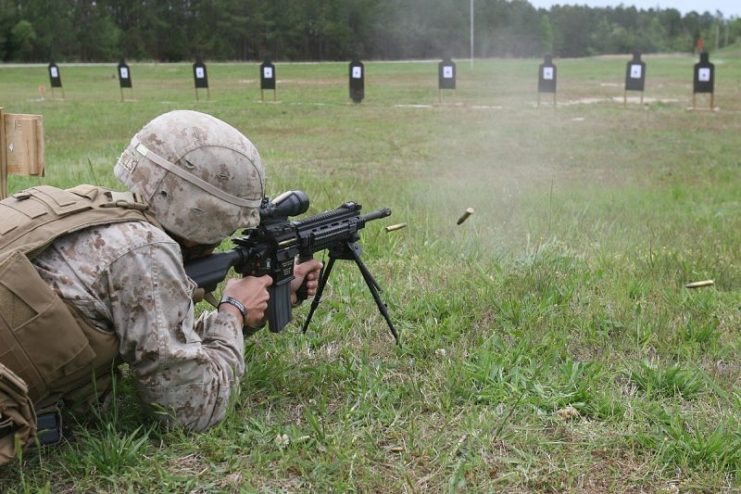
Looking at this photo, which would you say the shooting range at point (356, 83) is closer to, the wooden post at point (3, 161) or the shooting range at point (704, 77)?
the shooting range at point (704, 77)

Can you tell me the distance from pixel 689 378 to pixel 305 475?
1.60 meters

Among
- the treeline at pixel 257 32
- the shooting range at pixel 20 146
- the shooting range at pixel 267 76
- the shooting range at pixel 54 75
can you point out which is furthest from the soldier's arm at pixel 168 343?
the treeline at pixel 257 32

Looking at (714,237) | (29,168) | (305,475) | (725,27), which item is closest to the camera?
(305,475)

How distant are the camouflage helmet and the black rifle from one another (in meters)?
0.18

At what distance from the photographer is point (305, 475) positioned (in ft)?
8.39

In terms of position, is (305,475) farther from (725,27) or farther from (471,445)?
(725,27)

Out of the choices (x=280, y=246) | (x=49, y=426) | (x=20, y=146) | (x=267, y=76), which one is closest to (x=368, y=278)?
(x=280, y=246)

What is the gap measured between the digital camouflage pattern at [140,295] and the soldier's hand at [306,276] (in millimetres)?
768

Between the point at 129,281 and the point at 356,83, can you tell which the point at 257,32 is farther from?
the point at 129,281

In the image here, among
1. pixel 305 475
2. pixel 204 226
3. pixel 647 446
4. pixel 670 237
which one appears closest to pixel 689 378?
pixel 647 446

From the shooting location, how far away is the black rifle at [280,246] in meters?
2.74

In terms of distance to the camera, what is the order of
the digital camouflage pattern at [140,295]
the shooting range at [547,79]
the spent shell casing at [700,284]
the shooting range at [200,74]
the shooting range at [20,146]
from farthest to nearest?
the shooting range at [200,74] < the shooting range at [547,79] < the spent shell casing at [700,284] < the shooting range at [20,146] < the digital camouflage pattern at [140,295]

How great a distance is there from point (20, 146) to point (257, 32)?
167ft

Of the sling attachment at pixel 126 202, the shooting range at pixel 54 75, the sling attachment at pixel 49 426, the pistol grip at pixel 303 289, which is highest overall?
the shooting range at pixel 54 75
